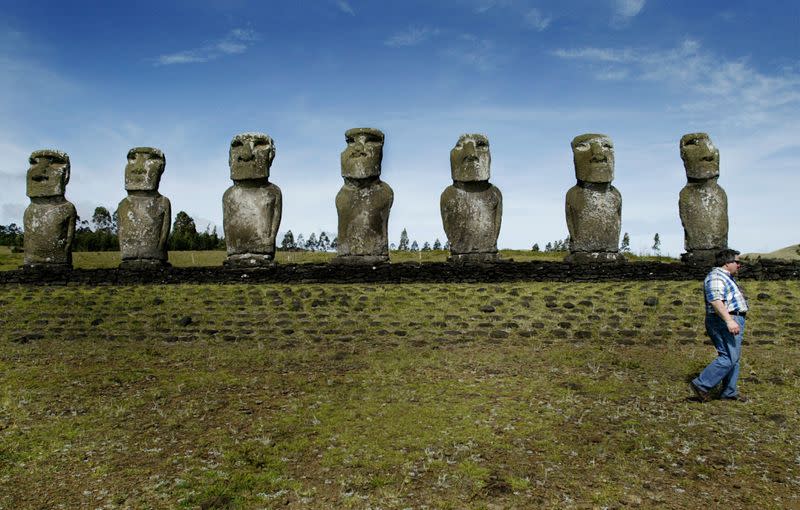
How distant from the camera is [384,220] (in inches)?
646

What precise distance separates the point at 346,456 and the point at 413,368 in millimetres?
3338

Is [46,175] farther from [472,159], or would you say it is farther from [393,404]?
[393,404]

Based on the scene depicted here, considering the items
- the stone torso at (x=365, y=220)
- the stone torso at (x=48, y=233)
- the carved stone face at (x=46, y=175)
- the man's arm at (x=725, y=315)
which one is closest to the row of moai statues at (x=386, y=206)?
the stone torso at (x=365, y=220)

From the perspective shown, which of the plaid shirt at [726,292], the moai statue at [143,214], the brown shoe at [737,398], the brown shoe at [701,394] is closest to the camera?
the plaid shirt at [726,292]

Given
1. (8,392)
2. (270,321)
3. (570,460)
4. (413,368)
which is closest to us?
(570,460)

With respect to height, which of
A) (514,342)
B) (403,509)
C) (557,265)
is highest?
(557,265)

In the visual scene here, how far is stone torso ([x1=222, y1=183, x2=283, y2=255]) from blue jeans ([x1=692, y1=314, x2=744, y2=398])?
426 inches

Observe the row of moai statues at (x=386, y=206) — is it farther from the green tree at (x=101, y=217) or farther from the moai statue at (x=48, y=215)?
the green tree at (x=101, y=217)

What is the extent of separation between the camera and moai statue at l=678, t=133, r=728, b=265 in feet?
54.6

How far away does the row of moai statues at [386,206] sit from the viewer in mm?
16406

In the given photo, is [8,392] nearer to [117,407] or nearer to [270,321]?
[117,407]

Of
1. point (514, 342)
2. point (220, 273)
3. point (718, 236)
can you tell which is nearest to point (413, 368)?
point (514, 342)

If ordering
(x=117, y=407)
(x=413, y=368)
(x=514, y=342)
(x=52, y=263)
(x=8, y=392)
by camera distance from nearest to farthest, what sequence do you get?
(x=117, y=407), (x=8, y=392), (x=413, y=368), (x=514, y=342), (x=52, y=263)

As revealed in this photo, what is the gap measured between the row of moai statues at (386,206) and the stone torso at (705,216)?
0.02m
